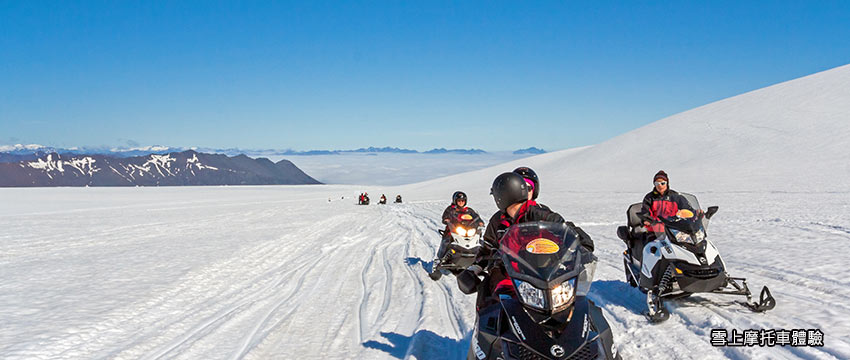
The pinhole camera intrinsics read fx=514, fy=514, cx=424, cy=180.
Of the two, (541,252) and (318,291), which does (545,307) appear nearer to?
→ (541,252)

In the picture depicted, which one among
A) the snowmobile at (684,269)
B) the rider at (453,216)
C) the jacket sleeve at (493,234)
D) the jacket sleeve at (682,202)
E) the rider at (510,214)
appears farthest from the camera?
the rider at (453,216)

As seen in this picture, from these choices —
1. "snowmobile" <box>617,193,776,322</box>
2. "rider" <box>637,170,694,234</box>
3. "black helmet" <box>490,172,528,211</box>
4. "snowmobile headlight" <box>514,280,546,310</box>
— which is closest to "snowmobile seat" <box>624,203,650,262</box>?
"rider" <box>637,170,694,234</box>

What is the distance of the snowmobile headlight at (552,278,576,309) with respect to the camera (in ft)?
10.6

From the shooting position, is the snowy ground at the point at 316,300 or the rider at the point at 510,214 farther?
the snowy ground at the point at 316,300

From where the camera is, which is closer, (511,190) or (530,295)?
(530,295)

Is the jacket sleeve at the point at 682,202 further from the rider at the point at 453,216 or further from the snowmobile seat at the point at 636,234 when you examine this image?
the rider at the point at 453,216

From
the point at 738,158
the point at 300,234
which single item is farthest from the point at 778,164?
the point at 300,234

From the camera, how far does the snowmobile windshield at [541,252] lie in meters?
3.26

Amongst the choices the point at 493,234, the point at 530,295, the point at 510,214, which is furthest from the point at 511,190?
the point at 530,295

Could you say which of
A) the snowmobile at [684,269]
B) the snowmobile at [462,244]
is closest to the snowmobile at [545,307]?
the snowmobile at [684,269]

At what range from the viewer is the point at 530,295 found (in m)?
3.28

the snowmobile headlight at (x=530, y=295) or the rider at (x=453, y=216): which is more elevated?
the snowmobile headlight at (x=530, y=295)

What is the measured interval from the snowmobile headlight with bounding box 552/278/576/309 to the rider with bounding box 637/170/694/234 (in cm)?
381

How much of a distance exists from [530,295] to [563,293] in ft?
0.68
